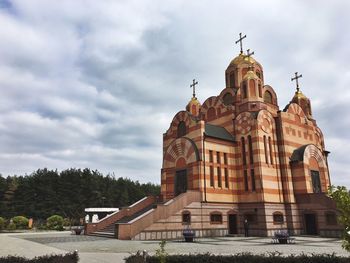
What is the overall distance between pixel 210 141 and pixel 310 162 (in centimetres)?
1113

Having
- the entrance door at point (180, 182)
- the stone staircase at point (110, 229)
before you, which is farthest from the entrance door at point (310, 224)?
the stone staircase at point (110, 229)

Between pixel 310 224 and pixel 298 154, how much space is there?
682cm

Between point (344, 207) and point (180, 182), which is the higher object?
point (180, 182)

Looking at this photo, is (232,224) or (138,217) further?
(232,224)

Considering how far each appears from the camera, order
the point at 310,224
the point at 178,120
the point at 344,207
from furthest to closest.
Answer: the point at 178,120
the point at 310,224
the point at 344,207

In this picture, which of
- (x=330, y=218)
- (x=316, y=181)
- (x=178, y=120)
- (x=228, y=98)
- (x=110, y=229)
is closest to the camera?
(x=330, y=218)

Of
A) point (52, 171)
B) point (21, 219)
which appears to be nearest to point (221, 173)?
point (21, 219)

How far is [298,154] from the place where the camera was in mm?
31109

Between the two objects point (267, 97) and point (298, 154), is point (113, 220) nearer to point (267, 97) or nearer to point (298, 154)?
point (298, 154)

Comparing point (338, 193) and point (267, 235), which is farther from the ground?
point (338, 193)

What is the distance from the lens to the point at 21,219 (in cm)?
4703

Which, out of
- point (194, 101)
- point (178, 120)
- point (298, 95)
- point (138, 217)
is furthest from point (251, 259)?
point (298, 95)

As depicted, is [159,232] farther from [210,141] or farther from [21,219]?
[21,219]

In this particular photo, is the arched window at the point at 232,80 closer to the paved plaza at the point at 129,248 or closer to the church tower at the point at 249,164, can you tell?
the church tower at the point at 249,164
